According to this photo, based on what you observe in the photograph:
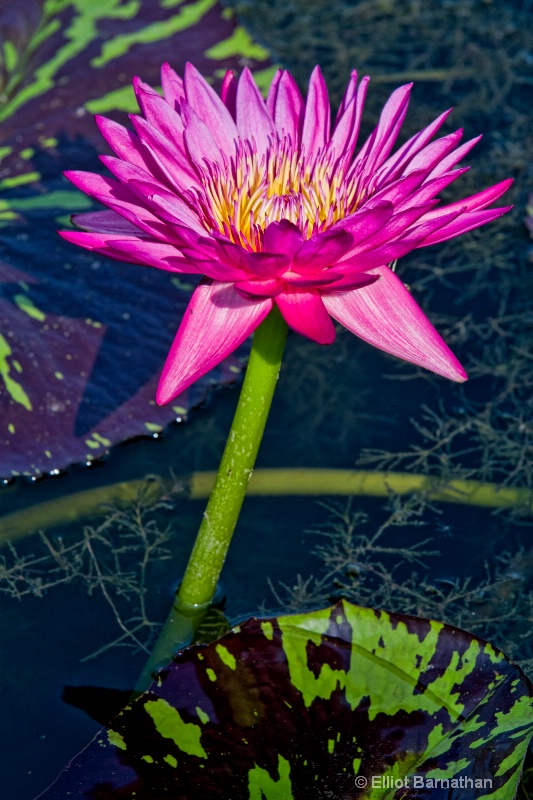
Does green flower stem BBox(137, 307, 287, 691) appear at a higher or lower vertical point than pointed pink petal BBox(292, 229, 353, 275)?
lower

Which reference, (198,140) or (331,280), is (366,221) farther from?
(198,140)

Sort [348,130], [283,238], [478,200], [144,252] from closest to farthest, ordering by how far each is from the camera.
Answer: [283,238], [144,252], [478,200], [348,130]

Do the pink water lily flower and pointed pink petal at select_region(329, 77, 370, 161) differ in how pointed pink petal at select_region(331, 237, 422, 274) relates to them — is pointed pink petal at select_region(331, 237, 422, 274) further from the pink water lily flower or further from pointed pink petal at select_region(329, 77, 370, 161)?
pointed pink petal at select_region(329, 77, 370, 161)

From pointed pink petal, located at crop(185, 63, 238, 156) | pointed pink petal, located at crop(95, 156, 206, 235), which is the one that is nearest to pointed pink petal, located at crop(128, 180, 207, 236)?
pointed pink petal, located at crop(95, 156, 206, 235)

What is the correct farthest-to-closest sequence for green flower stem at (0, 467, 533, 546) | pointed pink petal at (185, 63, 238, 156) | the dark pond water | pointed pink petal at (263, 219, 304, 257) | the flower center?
green flower stem at (0, 467, 533, 546)
the dark pond water
pointed pink petal at (185, 63, 238, 156)
the flower center
pointed pink petal at (263, 219, 304, 257)

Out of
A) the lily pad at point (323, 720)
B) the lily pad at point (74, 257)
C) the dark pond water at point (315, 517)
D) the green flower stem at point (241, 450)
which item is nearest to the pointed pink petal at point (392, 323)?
the green flower stem at point (241, 450)

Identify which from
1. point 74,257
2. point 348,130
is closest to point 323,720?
point 348,130

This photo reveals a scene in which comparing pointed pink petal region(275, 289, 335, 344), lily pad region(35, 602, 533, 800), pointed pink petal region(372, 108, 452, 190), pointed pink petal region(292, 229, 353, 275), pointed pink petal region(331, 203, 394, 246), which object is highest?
pointed pink petal region(372, 108, 452, 190)

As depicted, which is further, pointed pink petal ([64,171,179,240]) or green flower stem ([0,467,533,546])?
green flower stem ([0,467,533,546])
